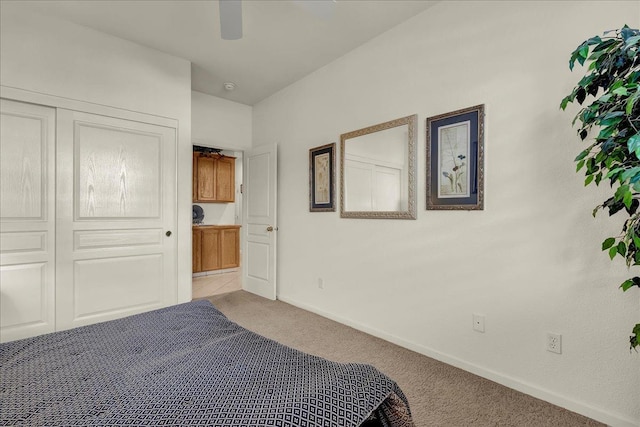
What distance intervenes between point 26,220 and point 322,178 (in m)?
2.62

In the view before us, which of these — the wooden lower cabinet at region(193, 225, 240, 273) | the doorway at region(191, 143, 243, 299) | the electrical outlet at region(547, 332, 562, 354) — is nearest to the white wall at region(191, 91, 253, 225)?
the doorway at region(191, 143, 243, 299)

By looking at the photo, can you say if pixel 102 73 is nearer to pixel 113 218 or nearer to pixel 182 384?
pixel 113 218

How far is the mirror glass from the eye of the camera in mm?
2551

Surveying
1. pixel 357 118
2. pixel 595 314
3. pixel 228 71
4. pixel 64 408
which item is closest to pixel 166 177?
pixel 228 71

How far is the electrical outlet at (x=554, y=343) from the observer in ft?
5.92

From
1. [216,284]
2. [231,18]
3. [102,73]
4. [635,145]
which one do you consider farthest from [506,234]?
[216,284]

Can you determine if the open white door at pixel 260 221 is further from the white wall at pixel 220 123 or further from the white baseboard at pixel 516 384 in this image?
the white baseboard at pixel 516 384

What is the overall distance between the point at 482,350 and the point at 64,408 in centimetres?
226

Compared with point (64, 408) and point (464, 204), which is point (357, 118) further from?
point (64, 408)

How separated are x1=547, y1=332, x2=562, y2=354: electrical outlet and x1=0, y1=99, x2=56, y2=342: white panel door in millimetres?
3712

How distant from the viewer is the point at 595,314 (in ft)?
5.56

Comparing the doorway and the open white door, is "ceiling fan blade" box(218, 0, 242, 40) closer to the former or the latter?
the open white door

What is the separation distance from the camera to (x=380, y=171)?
9.21ft

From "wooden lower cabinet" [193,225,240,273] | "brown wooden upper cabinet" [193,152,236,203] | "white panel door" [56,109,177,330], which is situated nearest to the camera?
"white panel door" [56,109,177,330]
